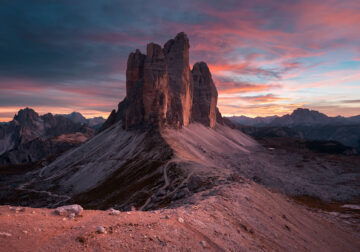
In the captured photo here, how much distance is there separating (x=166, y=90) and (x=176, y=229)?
98269 millimetres

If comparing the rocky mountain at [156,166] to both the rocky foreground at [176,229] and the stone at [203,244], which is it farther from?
the stone at [203,244]

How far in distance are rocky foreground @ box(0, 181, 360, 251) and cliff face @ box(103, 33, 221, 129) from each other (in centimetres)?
7758

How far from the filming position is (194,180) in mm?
37562

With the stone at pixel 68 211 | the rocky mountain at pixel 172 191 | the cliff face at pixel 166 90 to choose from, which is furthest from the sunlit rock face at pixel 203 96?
the stone at pixel 68 211

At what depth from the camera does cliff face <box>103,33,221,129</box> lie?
104438mm

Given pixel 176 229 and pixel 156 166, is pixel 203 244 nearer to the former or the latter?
pixel 176 229

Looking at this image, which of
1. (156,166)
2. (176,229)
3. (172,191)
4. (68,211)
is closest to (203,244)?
(176,229)

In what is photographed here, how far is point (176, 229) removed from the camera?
1481 centimetres

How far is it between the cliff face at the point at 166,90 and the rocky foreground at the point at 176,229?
77.6m

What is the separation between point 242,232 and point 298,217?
15.7 meters

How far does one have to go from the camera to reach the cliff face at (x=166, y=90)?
10444 centimetres

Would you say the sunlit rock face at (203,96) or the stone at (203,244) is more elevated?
the sunlit rock face at (203,96)

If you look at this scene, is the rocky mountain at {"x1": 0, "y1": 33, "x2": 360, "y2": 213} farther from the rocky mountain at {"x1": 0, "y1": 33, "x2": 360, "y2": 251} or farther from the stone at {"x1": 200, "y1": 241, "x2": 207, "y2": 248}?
the stone at {"x1": 200, "y1": 241, "x2": 207, "y2": 248}

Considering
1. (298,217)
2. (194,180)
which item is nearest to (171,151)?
(194,180)
